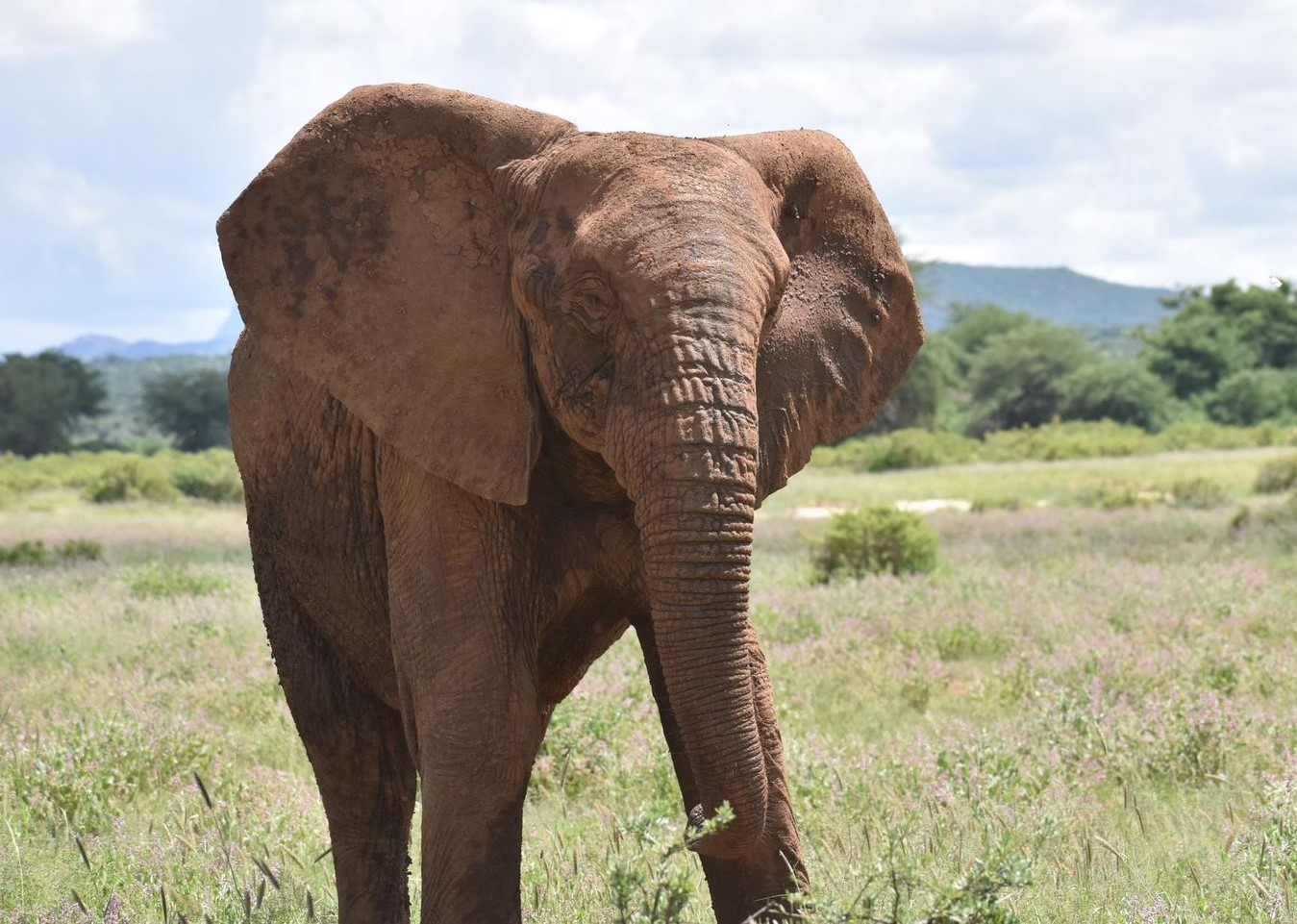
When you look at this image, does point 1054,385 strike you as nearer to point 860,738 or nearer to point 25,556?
point 25,556

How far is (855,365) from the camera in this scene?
5.33 meters

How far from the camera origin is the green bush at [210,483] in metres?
39.7

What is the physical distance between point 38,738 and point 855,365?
16.4 ft

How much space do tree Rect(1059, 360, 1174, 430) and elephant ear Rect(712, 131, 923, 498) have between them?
230 feet

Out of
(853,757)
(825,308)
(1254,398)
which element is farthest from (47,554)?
(1254,398)

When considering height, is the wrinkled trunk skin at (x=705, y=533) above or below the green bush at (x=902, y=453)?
above

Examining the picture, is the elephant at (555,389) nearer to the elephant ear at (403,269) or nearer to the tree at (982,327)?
the elephant ear at (403,269)

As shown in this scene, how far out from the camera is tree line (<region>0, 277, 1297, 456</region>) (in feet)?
242

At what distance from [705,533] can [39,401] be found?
86839 millimetres

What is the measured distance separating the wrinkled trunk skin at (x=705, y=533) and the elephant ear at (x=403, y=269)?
22.7 inches

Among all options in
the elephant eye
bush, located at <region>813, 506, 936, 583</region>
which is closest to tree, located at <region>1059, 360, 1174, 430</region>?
bush, located at <region>813, 506, 936, 583</region>

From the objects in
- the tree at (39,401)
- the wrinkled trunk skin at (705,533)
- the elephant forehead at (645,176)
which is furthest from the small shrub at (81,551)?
the tree at (39,401)

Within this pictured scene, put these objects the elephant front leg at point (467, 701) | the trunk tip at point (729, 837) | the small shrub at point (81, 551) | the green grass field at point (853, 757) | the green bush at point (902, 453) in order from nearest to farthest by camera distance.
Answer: the trunk tip at point (729, 837) → the elephant front leg at point (467, 701) → the green grass field at point (853, 757) → the small shrub at point (81, 551) → the green bush at point (902, 453)

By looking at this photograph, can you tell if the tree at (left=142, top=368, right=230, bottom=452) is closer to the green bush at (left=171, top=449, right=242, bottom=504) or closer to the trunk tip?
the green bush at (left=171, top=449, right=242, bottom=504)
